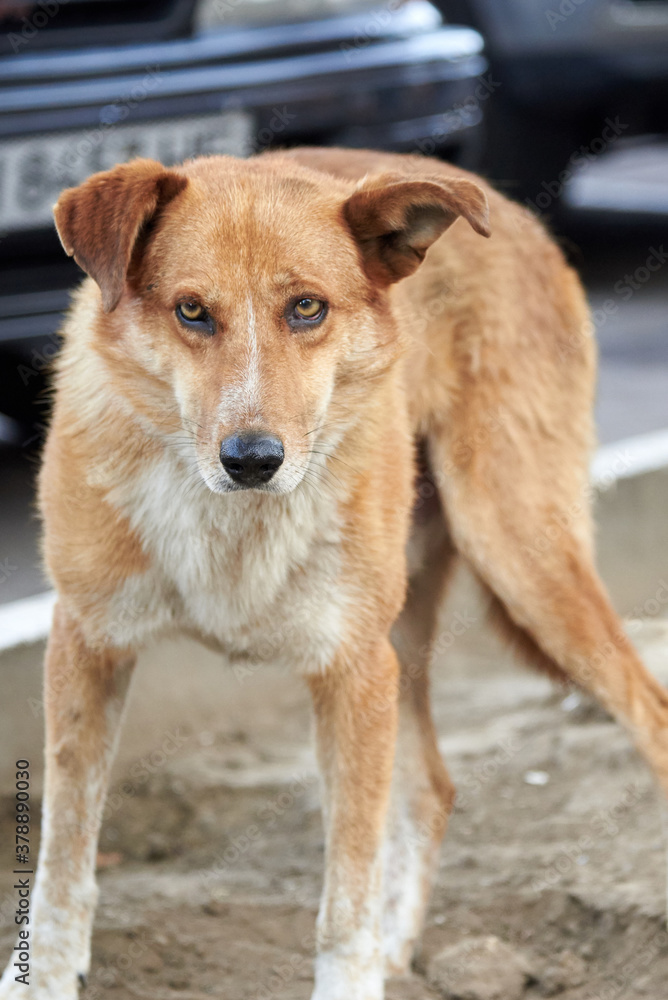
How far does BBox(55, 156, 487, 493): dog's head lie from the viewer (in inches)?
98.0

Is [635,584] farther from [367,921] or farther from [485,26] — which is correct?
[485,26]

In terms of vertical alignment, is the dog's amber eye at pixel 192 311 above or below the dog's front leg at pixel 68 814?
above

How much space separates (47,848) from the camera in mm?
2865

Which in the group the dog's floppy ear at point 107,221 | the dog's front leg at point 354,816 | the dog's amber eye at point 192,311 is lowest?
the dog's front leg at point 354,816

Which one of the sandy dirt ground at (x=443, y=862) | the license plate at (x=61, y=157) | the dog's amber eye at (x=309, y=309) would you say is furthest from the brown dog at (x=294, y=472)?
the license plate at (x=61, y=157)

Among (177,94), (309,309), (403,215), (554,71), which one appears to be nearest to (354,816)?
(309,309)

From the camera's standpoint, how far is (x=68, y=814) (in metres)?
2.87

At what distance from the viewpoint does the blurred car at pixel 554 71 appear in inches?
286

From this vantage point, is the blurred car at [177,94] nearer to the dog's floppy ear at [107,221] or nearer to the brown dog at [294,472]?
the brown dog at [294,472]

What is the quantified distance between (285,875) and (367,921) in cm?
77

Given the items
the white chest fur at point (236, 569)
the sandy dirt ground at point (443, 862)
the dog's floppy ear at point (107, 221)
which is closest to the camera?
the dog's floppy ear at point (107, 221)

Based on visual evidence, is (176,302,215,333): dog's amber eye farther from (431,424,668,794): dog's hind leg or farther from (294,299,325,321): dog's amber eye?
(431,424,668,794): dog's hind leg

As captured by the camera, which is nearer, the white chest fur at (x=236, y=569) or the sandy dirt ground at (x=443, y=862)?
the white chest fur at (x=236, y=569)

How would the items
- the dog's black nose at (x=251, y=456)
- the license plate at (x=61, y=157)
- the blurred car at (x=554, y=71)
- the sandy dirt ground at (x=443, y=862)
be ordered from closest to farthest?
the dog's black nose at (x=251, y=456)
the sandy dirt ground at (x=443, y=862)
the license plate at (x=61, y=157)
the blurred car at (x=554, y=71)
